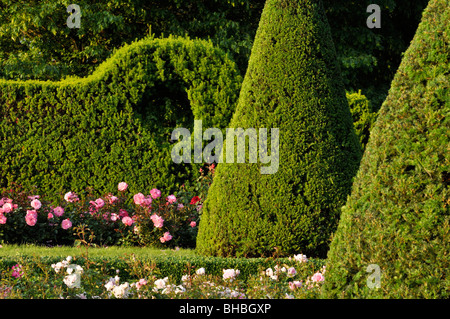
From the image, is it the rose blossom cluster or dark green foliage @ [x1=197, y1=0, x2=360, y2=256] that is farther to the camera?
the rose blossom cluster

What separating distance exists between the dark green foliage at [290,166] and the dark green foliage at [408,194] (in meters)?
1.89

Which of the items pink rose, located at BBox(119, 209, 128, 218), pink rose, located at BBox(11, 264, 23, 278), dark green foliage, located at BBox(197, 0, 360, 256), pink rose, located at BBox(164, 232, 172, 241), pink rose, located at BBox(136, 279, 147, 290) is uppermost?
dark green foliage, located at BBox(197, 0, 360, 256)

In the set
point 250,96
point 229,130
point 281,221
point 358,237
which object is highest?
point 250,96

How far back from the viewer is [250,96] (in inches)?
189

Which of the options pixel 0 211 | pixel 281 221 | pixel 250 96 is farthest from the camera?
pixel 0 211

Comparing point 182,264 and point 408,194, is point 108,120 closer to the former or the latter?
point 182,264

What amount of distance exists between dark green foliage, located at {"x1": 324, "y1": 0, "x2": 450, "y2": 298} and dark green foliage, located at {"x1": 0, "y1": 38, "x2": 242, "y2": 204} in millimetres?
4294

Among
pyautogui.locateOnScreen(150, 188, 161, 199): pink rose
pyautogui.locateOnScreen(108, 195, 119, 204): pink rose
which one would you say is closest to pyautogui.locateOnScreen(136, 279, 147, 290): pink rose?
pyautogui.locateOnScreen(150, 188, 161, 199): pink rose

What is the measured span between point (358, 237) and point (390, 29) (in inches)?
495

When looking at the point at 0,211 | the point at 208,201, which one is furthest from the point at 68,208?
the point at 208,201

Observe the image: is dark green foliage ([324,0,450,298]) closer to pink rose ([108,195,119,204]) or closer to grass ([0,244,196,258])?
grass ([0,244,196,258])

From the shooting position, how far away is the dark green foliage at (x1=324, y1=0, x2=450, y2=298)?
233cm

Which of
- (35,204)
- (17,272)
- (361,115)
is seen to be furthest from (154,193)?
(361,115)
